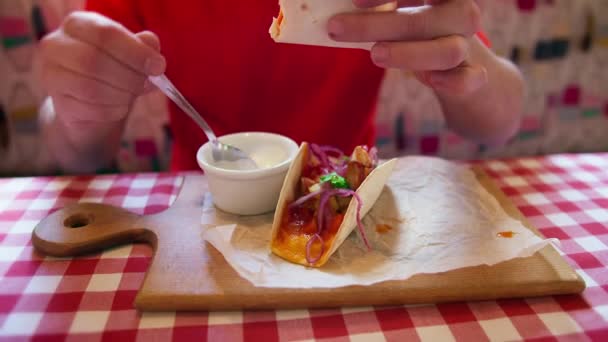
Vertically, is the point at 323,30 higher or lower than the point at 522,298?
higher

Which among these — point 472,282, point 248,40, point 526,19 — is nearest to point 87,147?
point 248,40

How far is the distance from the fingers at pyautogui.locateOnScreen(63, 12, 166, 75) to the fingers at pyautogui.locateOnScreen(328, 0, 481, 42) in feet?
1.14

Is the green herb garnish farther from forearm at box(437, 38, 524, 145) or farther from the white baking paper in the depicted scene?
forearm at box(437, 38, 524, 145)

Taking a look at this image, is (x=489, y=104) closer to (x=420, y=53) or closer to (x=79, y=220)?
(x=420, y=53)

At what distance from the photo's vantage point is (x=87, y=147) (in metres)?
1.27

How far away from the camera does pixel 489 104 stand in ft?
4.08

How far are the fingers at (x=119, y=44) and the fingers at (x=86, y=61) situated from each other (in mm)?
11

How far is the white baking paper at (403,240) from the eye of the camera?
2.65 ft

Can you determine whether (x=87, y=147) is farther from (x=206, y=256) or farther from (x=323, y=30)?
(x=323, y=30)

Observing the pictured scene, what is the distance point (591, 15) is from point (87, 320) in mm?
1972

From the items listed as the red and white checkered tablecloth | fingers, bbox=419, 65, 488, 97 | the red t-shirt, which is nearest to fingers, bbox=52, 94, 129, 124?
the red and white checkered tablecloth

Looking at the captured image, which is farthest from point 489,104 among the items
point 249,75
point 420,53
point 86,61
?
point 86,61

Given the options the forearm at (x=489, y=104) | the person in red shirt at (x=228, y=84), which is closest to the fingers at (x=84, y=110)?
the person in red shirt at (x=228, y=84)

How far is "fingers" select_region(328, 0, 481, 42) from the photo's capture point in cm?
78
